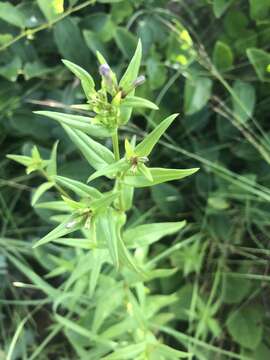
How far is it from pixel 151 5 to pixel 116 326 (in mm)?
754

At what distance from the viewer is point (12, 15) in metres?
1.25

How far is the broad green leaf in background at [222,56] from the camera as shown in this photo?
125 centimetres

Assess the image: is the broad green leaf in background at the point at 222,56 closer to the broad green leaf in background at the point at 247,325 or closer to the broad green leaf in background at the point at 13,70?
the broad green leaf in background at the point at 13,70

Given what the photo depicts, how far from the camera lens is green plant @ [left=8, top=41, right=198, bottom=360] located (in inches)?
30.2

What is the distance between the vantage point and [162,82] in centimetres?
130

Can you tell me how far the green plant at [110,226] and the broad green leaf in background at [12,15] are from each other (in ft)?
1.01

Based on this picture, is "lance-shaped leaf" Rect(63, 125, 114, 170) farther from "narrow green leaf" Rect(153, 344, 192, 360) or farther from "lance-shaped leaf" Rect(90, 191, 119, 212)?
"narrow green leaf" Rect(153, 344, 192, 360)

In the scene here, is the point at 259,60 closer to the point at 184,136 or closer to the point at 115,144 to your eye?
the point at 184,136

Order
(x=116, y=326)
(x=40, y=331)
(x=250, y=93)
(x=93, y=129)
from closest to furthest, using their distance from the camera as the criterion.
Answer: (x=93, y=129), (x=116, y=326), (x=250, y=93), (x=40, y=331)

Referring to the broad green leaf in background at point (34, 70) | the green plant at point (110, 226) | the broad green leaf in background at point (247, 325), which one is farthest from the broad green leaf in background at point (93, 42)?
the broad green leaf in background at point (247, 325)

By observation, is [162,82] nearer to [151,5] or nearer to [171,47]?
[171,47]

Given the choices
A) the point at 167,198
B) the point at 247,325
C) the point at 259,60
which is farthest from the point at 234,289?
the point at 259,60

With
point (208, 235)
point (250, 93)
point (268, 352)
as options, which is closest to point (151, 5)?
point (250, 93)

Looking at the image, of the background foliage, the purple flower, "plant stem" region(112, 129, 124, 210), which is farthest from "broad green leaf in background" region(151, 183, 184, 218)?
the purple flower
